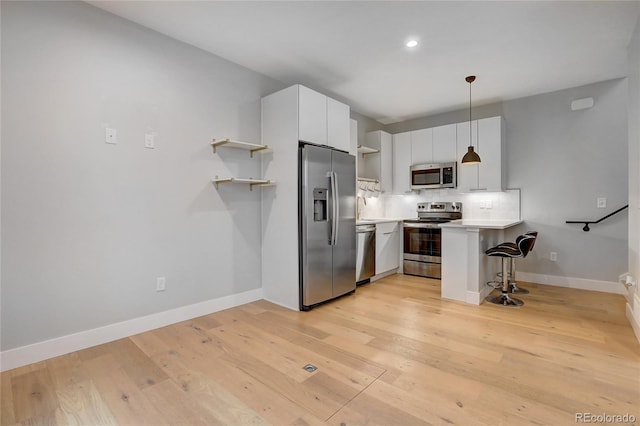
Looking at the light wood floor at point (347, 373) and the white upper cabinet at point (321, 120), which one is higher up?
the white upper cabinet at point (321, 120)

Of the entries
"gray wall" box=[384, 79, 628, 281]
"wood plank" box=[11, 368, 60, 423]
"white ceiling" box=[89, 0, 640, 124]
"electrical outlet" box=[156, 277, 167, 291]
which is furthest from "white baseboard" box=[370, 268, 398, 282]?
"wood plank" box=[11, 368, 60, 423]

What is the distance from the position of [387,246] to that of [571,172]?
265 centimetres

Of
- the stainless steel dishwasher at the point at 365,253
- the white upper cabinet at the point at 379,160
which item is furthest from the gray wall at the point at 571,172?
the stainless steel dishwasher at the point at 365,253

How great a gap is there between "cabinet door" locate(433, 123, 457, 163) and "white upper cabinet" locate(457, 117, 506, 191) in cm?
9

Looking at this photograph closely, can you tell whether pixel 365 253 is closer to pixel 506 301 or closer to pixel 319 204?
pixel 319 204

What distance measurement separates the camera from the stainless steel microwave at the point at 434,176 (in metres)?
4.79

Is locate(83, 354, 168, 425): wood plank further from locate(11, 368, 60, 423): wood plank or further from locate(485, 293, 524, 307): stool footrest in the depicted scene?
locate(485, 293, 524, 307): stool footrest

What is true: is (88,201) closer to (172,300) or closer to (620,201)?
(172,300)

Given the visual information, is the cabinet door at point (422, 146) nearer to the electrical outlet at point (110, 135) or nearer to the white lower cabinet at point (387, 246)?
the white lower cabinet at point (387, 246)

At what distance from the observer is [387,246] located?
4.84 metres

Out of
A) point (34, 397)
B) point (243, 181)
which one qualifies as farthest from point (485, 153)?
point (34, 397)

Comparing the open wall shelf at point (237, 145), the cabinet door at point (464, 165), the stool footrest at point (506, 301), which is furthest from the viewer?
the cabinet door at point (464, 165)

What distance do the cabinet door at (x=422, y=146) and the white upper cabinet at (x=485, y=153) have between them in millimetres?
456

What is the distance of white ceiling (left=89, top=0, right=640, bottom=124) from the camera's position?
8.23 ft
